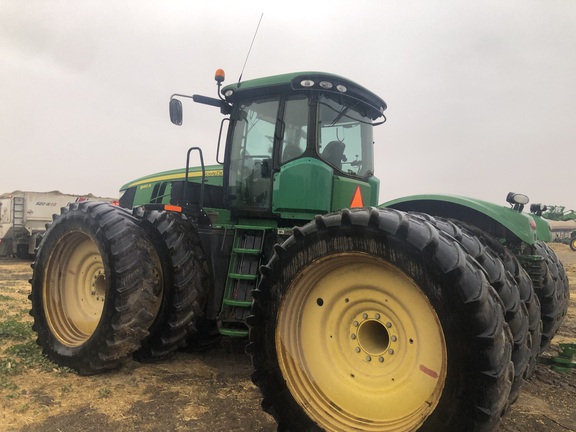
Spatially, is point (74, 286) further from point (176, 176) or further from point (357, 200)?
point (357, 200)

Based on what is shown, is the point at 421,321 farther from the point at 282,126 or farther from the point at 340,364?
the point at 282,126

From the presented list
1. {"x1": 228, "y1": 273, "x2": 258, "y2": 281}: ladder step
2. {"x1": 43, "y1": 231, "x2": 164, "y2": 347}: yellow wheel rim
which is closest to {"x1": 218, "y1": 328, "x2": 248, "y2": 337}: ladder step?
{"x1": 228, "y1": 273, "x2": 258, "y2": 281}: ladder step

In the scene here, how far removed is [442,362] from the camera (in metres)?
2.43

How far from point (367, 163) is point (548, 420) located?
2.80 metres

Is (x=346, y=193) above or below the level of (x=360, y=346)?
above

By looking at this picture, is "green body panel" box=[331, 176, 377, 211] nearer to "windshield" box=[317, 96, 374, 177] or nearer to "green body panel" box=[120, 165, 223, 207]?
"windshield" box=[317, 96, 374, 177]

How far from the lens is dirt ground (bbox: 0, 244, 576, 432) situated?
10.9 feet

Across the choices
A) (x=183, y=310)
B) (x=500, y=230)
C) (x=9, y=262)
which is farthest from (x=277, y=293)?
(x=9, y=262)

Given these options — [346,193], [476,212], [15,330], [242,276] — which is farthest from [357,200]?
[15,330]

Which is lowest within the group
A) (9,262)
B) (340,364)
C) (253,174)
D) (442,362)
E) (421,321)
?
(9,262)

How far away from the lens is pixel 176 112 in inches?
196

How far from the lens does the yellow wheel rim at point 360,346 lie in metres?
2.58

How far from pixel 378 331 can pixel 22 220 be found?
18.7m

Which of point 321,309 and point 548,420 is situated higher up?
point 321,309
